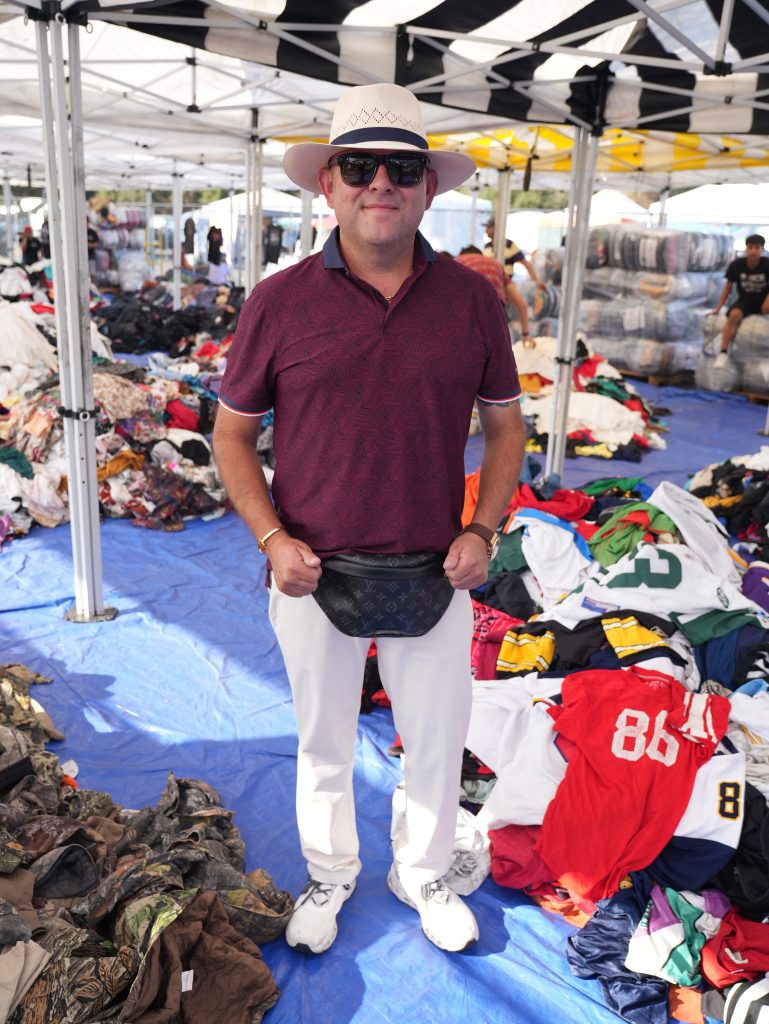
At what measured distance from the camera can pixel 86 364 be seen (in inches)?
165

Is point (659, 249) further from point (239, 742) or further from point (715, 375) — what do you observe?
point (239, 742)

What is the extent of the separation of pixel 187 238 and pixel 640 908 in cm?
2156

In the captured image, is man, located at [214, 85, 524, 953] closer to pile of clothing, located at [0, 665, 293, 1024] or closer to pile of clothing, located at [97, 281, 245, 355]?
pile of clothing, located at [0, 665, 293, 1024]

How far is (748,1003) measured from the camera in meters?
2.26

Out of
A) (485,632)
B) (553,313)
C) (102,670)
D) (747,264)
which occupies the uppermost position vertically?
(747,264)

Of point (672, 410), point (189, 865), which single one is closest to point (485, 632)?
point (189, 865)

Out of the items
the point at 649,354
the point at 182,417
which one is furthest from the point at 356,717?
the point at 649,354

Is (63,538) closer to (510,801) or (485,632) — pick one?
(485,632)

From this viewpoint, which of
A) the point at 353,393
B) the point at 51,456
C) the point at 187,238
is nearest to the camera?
the point at 353,393

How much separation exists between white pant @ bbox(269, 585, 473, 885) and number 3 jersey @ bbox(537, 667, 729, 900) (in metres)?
0.46

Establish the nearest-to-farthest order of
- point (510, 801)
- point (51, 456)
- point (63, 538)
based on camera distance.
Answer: point (510, 801) < point (63, 538) < point (51, 456)

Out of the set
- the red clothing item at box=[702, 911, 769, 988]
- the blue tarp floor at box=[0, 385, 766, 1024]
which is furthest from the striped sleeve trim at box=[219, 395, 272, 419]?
the red clothing item at box=[702, 911, 769, 988]

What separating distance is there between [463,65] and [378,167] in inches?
158

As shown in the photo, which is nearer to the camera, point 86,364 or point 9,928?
point 9,928
